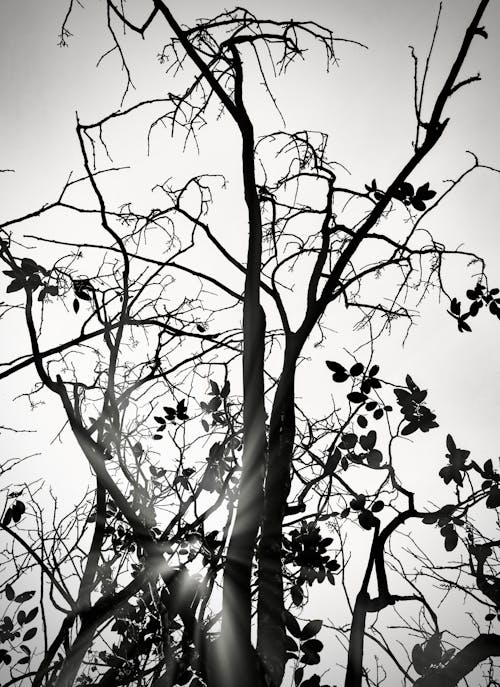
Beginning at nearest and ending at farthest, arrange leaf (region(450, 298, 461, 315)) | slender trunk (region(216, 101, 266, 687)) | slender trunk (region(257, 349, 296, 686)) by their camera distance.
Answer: slender trunk (region(216, 101, 266, 687)) < slender trunk (region(257, 349, 296, 686)) < leaf (region(450, 298, 461, 315))

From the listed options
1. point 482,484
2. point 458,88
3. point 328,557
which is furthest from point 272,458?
point 458,88

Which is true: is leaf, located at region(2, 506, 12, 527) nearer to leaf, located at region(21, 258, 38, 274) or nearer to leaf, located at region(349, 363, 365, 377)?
leaf, located at region(21, 258, 38, 274)

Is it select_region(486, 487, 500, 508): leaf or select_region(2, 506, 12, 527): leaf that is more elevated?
select_region(2, 506, 12, 527): leaf

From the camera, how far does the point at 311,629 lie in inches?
90.0

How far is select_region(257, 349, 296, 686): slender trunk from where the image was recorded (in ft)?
6.04

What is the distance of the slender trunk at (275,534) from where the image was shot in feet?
6.04

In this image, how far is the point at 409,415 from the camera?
2.43 meters

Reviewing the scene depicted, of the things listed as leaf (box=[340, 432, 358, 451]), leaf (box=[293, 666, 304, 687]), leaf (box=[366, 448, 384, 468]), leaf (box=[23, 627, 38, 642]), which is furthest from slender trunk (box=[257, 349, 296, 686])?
leaf (box=[23, 627, 38, 642])

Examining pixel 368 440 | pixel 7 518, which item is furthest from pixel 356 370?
pixel 7 518

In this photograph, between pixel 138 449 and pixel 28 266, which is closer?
pixel 28 266

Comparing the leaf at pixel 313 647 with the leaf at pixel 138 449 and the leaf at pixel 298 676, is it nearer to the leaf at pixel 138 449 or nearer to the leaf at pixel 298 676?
the leaf at pixel 298 676

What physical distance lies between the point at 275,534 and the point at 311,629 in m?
0.63

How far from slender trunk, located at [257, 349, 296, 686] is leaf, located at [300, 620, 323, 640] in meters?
0.42

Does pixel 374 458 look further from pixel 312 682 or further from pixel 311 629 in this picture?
pixel 312 682
